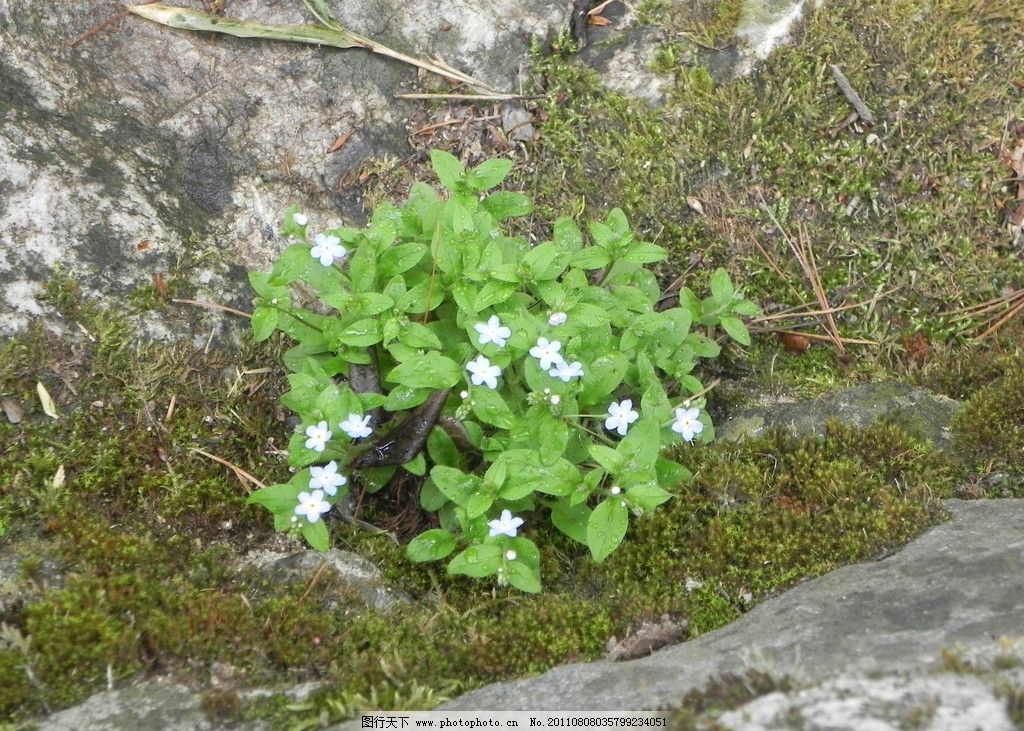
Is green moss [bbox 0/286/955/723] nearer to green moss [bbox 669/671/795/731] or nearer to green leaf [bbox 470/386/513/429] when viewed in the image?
green leaf [bbox 470/386/513/429]

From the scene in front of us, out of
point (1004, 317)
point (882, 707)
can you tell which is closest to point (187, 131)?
point (882, 707)

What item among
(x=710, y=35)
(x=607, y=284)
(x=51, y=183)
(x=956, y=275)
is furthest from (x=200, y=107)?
(x=956, y=275)

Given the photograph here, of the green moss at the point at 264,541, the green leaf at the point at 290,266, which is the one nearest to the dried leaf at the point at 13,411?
the green moss at the point at 264,541

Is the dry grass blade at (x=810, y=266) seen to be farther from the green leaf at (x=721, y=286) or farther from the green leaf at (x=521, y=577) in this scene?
the green leaf at (x=521, y=577)

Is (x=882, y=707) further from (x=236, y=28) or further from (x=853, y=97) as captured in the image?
(x=236, y=28)

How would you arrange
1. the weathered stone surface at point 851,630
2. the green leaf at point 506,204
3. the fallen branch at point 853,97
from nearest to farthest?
the weathered stone surface at point 851,630 → the green leaf at point 506,204 → the fallen branch at point 853,97

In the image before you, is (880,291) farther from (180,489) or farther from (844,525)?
(180,489)

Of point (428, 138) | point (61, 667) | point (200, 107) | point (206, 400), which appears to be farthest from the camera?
point (428, 138)

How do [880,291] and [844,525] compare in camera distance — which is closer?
[844,525]
